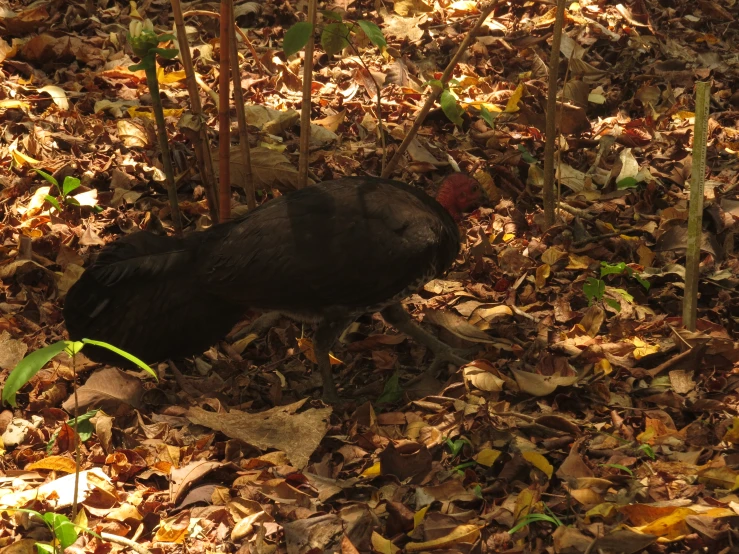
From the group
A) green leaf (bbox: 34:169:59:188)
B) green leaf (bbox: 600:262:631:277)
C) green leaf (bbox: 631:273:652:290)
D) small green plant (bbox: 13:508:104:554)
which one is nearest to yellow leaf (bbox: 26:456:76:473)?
small green plant (bbox: 13:508:104:554)

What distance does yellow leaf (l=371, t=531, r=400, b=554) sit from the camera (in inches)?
132

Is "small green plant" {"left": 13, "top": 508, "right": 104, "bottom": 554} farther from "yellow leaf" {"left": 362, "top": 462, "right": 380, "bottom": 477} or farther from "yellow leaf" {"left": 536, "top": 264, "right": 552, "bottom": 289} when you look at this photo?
"yellow leaf" {"left": 536, "top": 264, "right": 552, "bottom": 289}

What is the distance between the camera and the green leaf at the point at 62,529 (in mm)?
3210

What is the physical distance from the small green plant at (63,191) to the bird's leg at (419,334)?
2.05 meters

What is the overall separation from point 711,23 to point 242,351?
4.83m

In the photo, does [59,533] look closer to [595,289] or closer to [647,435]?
[647,435]

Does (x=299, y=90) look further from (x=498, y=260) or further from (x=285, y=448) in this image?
(x=285, y=448)

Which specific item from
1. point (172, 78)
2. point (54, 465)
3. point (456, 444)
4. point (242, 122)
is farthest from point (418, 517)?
point (172, 78)

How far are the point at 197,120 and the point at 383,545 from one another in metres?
2.46

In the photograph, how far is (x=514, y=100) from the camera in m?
6.34

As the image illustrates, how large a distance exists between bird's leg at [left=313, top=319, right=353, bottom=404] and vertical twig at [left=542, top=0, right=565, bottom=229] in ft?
5.02

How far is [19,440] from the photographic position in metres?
4.05

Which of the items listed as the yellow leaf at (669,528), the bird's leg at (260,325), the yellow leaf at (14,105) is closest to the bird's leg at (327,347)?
the bird's leg at (260,325)

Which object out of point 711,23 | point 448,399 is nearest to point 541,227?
point 448,399
